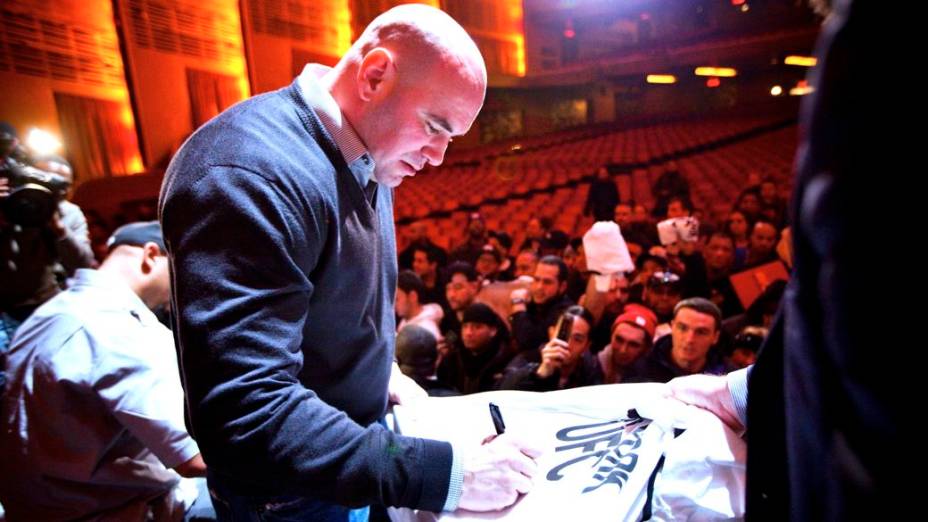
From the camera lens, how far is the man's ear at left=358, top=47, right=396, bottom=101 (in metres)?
0.81

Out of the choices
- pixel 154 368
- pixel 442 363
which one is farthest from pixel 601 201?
pixel 154 368

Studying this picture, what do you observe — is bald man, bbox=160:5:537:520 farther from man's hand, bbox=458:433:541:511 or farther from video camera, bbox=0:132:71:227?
video camera, bbox=0:132:71:227

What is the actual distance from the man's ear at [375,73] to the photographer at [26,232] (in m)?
2.59

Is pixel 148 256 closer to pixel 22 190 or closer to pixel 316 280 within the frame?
pixel 316 280

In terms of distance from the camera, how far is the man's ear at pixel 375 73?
0.81m

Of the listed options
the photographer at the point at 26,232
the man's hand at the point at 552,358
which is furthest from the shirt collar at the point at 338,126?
the photographer at the point at 26,232

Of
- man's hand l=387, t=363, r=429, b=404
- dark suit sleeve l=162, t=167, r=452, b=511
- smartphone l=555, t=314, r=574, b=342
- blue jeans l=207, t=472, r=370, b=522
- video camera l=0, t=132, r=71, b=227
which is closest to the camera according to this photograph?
dark suit sleeve l=162, t=167, r=452, b=511

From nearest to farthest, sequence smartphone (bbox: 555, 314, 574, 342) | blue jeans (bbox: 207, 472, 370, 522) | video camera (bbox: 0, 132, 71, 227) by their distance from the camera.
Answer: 1. blue jeans (bbox: 207, 472, 370, 522)
2. video camera (bbox: 0, 132, 71, 227)
3. smartphone (bbox: 555, 314, 574, 342)

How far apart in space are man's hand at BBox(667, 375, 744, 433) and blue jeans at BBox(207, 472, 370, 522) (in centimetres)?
61

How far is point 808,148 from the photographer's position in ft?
1.03

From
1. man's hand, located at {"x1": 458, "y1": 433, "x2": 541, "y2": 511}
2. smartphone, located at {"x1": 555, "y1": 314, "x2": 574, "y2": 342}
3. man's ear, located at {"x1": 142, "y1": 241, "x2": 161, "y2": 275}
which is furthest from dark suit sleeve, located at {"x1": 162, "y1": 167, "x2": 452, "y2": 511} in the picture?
smartphone, located at {"x1": 555, "y1": 314, "x2": 574, "y2": 342}

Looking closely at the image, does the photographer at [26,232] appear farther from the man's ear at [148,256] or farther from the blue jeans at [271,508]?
the blue jeans at [271,508]

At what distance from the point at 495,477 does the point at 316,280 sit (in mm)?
382

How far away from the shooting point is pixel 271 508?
83cm
